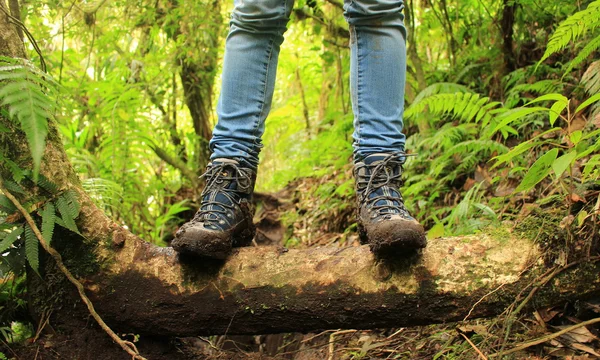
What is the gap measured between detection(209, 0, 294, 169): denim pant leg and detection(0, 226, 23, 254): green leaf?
0.74 metres

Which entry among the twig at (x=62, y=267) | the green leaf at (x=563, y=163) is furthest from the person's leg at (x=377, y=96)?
the twig at (x=62, y=267)

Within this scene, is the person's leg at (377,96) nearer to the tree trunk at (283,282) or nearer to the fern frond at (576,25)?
the tree trunk at (283,282)

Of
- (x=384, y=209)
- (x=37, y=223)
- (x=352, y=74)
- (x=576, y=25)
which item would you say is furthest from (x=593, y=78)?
(x=37, y=223)

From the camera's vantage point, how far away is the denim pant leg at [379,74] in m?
1.84

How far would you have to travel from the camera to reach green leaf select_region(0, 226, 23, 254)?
1581 millimetres

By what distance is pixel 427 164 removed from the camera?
3.53m

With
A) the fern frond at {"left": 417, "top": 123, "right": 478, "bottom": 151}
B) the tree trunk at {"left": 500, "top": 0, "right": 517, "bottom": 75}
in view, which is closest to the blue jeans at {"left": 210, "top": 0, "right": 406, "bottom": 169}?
the fern frond at {"left": 417, "top": 123, "right": 478, "bottom": 151}

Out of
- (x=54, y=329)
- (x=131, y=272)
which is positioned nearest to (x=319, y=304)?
(x=131, y=272)

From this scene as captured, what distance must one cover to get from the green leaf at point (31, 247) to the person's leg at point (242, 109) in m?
0.59

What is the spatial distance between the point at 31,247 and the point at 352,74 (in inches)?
53.5

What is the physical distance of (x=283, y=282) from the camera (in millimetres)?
1673

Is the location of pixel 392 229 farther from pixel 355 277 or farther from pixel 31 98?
pixel 31 98

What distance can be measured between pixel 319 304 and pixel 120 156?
2912 mm

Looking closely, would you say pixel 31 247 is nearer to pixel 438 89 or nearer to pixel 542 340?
pixel 542 340
